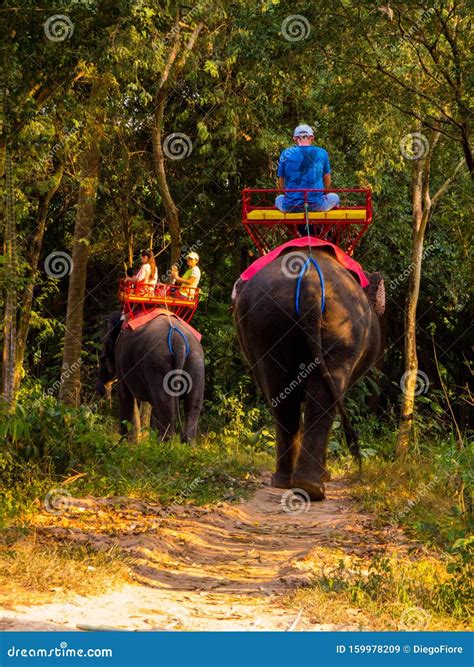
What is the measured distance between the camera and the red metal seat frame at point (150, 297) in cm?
1462

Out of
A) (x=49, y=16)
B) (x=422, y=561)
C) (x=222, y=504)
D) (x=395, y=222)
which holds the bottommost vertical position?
(x=222, y=504)

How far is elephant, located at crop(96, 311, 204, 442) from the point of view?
566 inches

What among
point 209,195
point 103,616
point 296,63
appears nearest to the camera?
point 103,616

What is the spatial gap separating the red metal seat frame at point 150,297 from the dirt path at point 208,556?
5327 millimetres

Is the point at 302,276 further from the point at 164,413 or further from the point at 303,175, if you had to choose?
the point at 164,413

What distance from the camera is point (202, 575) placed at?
648 cm

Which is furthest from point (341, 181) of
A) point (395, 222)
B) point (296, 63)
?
point (296, 63)

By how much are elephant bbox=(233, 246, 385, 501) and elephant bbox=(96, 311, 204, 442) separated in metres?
4.96

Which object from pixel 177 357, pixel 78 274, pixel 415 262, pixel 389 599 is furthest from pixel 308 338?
pixel 78 274

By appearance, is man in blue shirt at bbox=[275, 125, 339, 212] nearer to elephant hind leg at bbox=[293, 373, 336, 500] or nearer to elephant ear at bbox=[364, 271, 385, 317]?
elephant ear at bbox=[364, 271, 385, 317]

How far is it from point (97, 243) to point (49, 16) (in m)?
11.2

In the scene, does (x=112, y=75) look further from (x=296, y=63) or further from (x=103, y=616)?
(x=103, y=616)

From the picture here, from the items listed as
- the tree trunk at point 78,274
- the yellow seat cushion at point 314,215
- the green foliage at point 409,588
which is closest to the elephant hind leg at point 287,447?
the yellow seat cushion at point 314,215

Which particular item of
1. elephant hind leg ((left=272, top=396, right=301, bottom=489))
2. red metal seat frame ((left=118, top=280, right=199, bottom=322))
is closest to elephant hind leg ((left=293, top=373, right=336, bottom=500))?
→ elephant hind leg ((left=272, top=396, right=301, bottom=489))
